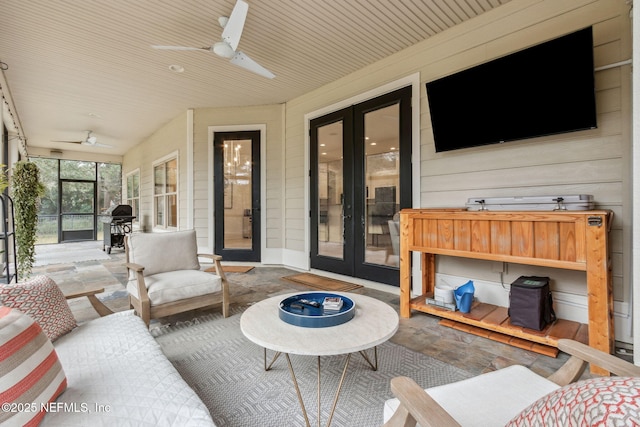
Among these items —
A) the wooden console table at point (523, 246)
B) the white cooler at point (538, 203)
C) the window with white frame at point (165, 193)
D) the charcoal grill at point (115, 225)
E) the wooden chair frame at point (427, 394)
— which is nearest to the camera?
the wooden chair frame at point (427, 394)

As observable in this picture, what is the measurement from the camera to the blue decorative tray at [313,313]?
1.66 m

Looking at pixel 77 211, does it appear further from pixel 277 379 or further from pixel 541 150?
pixel 541 150

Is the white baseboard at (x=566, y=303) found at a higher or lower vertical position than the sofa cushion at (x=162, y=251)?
lower

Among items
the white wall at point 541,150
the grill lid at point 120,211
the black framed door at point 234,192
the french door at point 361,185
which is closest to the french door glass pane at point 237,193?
the black framed door at point 234,192

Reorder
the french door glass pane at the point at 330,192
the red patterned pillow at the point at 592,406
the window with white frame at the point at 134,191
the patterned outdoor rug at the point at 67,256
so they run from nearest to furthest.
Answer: the red patterned pillow at the point at 592,406
the french door glass pane at the point at 330,192
the patterned outdoor rug at the point at 67,256
the window with white frame at the point at 134,191

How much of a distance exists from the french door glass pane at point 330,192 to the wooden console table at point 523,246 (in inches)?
67.8

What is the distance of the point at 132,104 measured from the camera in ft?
19.0

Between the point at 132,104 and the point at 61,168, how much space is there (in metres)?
6.03

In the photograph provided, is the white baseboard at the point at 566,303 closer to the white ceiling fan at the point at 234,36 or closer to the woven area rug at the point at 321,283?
the woven area rug at the point at 321,283

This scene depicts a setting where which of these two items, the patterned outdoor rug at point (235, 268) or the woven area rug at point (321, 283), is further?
the patterned outdoor rug at point (235, 268)

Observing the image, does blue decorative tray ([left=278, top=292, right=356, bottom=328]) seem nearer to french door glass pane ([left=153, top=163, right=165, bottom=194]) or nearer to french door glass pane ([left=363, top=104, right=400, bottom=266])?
french door glass pane ([left=363, top=104, right=400, bottom=266])

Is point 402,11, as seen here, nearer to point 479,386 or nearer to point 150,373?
point 479,386

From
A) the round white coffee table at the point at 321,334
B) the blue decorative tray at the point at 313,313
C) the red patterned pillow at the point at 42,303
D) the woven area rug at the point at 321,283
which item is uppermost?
the red patterned pillow at the point at 42,303

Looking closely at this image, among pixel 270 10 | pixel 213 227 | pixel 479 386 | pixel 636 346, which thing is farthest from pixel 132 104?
pixel 636 346
